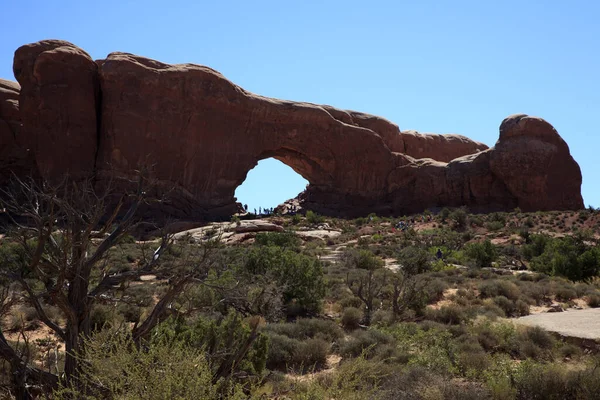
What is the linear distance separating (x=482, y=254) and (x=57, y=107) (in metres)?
24.4

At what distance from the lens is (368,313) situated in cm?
1158

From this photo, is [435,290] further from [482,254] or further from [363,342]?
[482,254]

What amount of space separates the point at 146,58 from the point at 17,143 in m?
9.58

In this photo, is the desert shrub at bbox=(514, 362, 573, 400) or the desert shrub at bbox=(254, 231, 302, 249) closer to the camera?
the desert shrub at bbox=(514, 362, 573, 400)

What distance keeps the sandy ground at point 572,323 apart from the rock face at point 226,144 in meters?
22.2

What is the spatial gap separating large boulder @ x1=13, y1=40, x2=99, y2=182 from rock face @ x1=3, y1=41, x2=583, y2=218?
6 centimetres

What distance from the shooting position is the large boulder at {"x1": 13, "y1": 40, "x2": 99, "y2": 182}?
106 feet

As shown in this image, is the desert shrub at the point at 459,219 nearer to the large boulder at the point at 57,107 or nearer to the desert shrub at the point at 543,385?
the large boulder at the point at 57,107

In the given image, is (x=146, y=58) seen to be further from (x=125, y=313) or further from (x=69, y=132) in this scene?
(x=125, y=313)

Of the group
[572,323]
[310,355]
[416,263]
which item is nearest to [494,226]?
[416,263]

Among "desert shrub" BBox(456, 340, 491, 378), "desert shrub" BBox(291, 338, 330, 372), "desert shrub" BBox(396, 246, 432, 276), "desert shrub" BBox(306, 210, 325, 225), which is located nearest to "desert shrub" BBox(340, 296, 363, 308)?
"desert shrub" BBox(291, 338, 330, 372)

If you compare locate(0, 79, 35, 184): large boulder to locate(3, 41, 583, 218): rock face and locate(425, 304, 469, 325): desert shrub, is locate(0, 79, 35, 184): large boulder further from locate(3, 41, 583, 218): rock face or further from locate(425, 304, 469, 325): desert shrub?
locate(425, 304, 469, 325): desert shrub

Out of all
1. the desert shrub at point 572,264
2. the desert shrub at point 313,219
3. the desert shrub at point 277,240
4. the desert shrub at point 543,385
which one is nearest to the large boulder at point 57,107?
the desert shrub at point 277,240

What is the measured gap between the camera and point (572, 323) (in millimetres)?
9641
